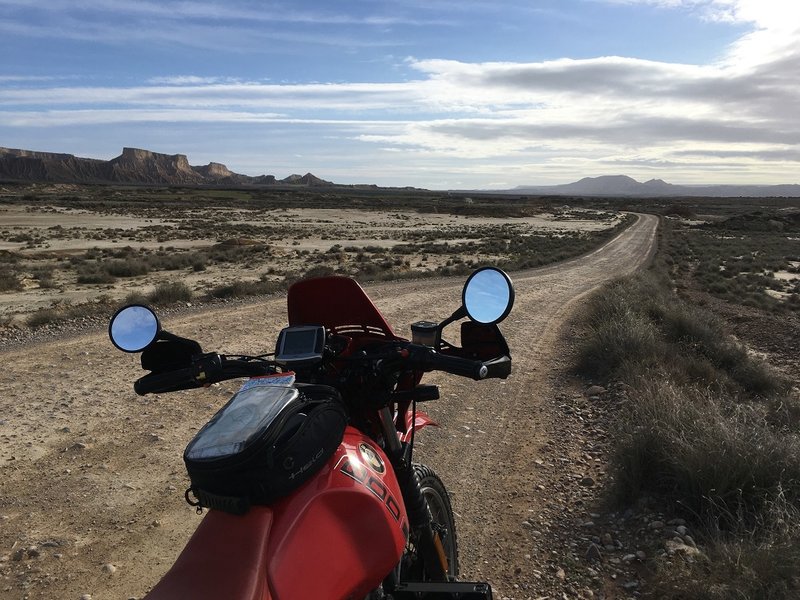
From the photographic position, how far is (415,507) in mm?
2549

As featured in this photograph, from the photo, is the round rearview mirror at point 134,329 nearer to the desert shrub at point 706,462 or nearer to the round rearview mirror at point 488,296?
the round rearview mirror at point 488,296

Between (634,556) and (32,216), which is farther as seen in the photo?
(32,216)

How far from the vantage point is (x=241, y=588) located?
1.40 m

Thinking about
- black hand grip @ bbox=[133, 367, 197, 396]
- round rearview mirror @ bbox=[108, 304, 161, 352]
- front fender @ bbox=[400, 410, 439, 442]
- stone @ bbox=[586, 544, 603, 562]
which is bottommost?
stone @ bbox=[586, 544, 603, 562]

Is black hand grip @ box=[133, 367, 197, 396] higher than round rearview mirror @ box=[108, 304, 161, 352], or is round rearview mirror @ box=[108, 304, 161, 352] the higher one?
round rearview mirror @ box=[108, 304, 161, 352]

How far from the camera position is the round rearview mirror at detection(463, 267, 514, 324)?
224 centimetres

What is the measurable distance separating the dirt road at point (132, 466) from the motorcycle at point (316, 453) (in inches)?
73.3

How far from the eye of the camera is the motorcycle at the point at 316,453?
1.48 metres

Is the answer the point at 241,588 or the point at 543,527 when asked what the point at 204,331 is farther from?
the point at 241,588

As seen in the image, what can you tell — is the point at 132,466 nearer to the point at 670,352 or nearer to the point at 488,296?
the point at 488,296

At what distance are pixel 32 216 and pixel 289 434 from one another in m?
65.2

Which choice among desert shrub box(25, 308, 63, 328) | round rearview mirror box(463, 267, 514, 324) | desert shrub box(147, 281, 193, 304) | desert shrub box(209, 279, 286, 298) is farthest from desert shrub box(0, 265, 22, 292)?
round rearview mirror box(463, 267, 514, 324)

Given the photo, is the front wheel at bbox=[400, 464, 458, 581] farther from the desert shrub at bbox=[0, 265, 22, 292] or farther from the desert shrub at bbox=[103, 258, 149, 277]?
the desert shrub at bbox=[103, 258, 149, 277]

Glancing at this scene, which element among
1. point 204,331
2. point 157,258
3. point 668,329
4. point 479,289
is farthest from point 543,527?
point 157,258
